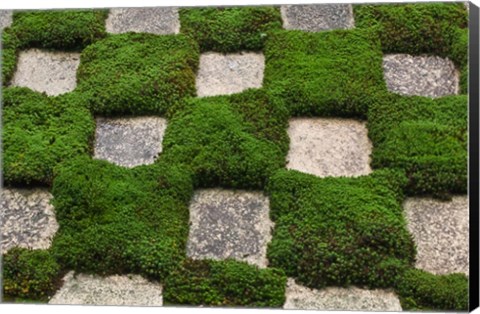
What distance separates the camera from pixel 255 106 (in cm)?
402

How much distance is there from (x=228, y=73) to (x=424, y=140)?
3.51ft

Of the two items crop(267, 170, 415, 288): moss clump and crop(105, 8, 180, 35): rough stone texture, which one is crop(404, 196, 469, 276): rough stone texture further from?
crop(105, 8, 180, 35): rough stone texture

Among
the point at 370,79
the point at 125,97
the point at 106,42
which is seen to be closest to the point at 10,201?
the point at 125,97

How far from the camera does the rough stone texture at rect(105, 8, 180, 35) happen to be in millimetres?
4484

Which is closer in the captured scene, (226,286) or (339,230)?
(226,286)

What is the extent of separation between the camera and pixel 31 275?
351 cm

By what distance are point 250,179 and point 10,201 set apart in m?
1.09

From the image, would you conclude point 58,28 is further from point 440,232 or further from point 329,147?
point 440,232

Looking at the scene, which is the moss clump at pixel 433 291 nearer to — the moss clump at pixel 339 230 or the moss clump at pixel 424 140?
the moss clump at pixel 339 230

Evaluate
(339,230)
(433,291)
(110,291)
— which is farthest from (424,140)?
(110,291)

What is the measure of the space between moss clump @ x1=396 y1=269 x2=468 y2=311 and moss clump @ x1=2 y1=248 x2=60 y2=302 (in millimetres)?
1423

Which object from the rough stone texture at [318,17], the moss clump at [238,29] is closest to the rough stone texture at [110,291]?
the moss clump at [238,29]

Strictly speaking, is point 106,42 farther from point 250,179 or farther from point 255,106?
point 250,179

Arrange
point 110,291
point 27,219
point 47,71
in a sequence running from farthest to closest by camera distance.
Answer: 1. point 47,71
2. point 27,219
3. point 110,291
